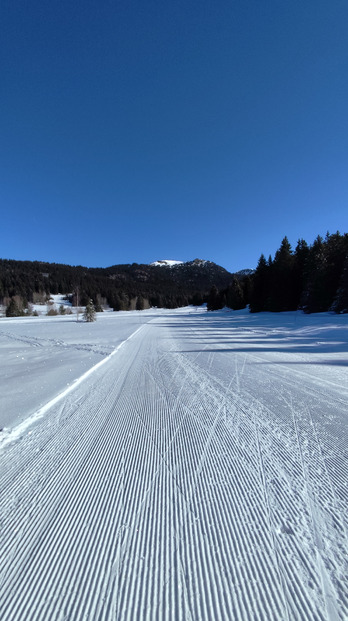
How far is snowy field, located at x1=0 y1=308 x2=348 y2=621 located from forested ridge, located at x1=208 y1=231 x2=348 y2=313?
22941mm

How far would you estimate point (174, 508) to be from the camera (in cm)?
158

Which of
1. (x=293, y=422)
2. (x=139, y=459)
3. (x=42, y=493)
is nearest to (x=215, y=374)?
(x=293, y=422)

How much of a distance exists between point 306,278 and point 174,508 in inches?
1233

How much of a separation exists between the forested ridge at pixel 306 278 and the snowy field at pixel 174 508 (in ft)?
75.3

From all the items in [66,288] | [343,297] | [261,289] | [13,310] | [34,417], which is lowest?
[34,417]

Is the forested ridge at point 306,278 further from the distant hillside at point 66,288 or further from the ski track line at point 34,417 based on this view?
the distant hillside at point 66,288

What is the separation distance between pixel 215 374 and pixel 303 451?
2.81 meters

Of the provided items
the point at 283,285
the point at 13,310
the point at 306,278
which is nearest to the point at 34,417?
the point at 306,278

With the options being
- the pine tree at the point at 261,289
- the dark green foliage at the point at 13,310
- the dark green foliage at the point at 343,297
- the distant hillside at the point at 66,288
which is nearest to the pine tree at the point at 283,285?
the pine tree at the point at 261,289

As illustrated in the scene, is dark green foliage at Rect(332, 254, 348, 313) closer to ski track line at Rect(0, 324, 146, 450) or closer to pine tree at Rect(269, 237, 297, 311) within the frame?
pine tree at Rect(269, 237, 297, 311)

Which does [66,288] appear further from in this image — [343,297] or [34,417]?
[34,417]

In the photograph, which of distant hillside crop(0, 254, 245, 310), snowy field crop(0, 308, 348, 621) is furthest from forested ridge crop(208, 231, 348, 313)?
distant hillside crop(0, 254, 245, 310)

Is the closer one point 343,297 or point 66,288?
point 343,297

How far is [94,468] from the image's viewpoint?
2057 mm
